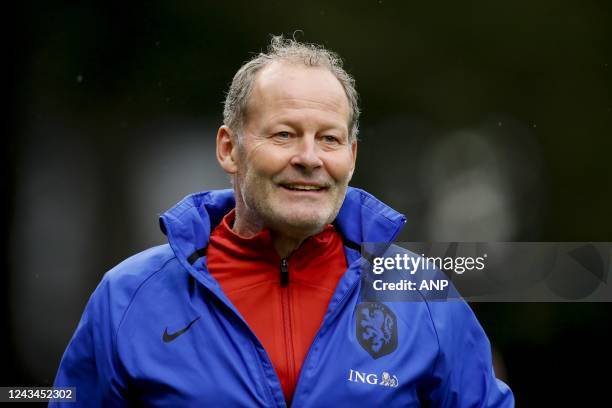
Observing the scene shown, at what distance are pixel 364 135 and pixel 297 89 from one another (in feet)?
9.02

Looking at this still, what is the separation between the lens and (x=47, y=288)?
174 inches

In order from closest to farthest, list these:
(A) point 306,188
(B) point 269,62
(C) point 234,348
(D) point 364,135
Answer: (C) point 234,348 → (A) point 306,188 → (B) point 269,62 → (D) point 364,135

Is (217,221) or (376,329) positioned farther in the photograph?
(217,221)

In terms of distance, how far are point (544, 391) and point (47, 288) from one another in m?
2.89

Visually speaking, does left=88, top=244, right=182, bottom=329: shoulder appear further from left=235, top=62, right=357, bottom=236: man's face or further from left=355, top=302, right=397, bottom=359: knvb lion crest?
left=355, top=302, right=397, bottom=359: knvb lion crest

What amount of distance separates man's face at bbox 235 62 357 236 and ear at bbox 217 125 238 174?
0.24 ft

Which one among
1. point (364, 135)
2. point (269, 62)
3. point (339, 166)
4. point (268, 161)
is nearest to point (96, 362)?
point (268, 161)

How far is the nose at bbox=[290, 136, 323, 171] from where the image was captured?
1840 millimetres

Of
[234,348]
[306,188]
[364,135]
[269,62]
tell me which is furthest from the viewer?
[364,135]

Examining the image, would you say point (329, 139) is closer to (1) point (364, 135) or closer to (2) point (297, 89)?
(2) point (297, 89)

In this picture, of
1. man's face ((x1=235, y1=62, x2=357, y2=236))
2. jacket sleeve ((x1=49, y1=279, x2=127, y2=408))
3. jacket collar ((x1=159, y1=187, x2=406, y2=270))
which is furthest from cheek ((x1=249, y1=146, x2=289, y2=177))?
jacket sleeve ((x1=49, y1=279, x2=127, y2=408))

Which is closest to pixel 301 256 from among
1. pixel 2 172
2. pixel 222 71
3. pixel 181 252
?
pixel 181 252

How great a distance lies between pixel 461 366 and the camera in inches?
74.5

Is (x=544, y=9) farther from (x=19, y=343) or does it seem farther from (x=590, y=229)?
(x=19, y=343)
